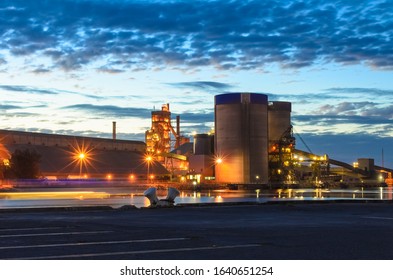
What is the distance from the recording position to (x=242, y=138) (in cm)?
14512

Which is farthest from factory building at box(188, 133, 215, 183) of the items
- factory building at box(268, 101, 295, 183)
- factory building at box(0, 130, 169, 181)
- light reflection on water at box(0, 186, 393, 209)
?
light reflection on water at box(0, 186, 393, 209)

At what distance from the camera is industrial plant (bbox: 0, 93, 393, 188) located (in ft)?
477

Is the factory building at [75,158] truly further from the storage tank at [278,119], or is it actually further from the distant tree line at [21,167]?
the storage tank at [278,119]

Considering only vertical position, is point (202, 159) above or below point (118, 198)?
above

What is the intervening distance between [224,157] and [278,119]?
23982 mm

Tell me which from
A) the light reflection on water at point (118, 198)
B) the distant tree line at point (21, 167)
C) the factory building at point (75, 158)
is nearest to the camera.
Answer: the light reflection on water at point (118, 198)

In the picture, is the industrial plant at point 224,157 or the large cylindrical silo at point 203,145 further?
the large cylindrical silo at point 203,145

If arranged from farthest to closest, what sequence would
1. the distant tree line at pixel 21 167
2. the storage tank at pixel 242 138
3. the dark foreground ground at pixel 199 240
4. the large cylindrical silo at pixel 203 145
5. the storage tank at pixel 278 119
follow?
the storage tank at pixel 278 119 < the large cylindrical silo at pixel 203 145 < the storage tank at pixel 242 138 < the distant tree line at pixel 21 167 < the dark foreground ground at pixel 199 240

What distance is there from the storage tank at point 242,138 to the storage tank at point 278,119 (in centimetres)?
1547

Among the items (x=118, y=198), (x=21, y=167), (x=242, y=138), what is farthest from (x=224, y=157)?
(x=118, y=198)

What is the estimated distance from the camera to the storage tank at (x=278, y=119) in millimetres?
163500

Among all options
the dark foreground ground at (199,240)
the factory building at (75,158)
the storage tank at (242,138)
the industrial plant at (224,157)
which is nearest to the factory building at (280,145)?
the industrial plant at (224,157)

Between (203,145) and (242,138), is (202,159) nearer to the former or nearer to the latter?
(203,145)

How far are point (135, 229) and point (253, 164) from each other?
415 ft
